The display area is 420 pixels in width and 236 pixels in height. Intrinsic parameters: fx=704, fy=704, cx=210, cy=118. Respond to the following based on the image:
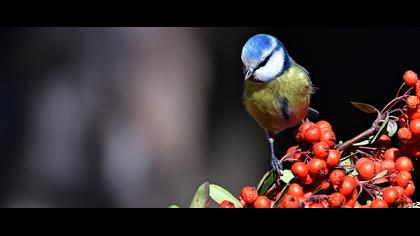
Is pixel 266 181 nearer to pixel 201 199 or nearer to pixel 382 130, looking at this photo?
pixel 201 199

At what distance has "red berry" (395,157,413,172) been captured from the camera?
1593 mm

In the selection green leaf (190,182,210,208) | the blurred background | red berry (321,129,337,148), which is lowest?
the blurred background

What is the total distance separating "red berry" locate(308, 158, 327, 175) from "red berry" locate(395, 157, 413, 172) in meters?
0.17

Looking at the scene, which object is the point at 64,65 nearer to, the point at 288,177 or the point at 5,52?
the point at 5,52

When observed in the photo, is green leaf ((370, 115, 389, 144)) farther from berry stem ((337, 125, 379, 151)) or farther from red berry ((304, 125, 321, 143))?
red berry ((304, 125, 321, 143))

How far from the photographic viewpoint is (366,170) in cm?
157

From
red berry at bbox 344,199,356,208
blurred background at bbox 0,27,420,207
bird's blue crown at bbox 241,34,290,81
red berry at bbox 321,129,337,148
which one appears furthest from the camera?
blurred background at bbox 0,27,420,207

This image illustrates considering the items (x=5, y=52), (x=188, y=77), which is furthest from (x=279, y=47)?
(x=5, y=52)

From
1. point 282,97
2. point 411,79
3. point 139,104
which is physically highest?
point 411,79

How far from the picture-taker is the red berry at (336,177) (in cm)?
153

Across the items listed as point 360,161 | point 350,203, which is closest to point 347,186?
point 350,203

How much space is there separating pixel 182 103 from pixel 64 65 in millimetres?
797

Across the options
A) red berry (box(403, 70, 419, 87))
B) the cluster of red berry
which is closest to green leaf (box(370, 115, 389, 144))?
the cluster of red berry

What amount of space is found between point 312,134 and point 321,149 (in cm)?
9
